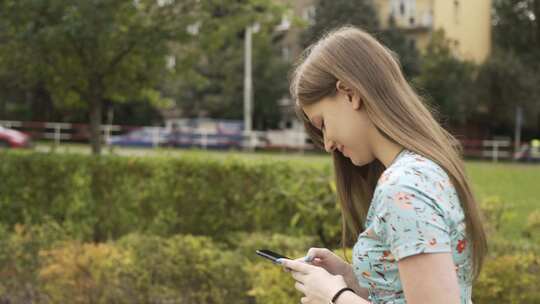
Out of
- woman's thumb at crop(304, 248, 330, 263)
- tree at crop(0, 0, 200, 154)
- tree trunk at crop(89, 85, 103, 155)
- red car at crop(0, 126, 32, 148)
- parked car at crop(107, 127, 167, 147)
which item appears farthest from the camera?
parked car at crop(107, 127, 167, 147)

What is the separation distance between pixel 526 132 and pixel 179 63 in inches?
1217

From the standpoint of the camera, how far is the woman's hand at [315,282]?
66.8 inches

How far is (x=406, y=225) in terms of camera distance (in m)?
1.50

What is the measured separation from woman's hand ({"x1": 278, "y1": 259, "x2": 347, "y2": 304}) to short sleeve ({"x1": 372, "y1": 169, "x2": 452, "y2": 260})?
21 cm

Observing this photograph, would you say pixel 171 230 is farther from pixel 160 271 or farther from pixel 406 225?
pixel 406 225

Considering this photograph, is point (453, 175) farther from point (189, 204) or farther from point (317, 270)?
point (189, 204)

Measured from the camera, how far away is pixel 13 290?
552cm

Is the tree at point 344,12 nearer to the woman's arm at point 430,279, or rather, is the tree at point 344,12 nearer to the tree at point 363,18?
the tree at point 363,18

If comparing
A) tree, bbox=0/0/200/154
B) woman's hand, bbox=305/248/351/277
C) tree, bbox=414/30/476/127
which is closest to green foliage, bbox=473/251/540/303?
woman's hand, bbox=305/248/351/277

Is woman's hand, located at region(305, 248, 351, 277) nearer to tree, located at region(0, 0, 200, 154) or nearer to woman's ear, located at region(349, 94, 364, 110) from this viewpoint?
woman's ear, located at region(349, 94, 364, 110)

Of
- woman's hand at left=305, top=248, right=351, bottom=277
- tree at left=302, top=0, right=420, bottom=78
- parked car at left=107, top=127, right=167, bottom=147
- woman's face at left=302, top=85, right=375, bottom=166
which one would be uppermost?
tree at left=302, top=0, right=420, bottom=78

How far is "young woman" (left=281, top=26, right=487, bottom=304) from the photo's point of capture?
4.92 feet

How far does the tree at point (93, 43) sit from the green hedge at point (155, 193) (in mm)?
1264

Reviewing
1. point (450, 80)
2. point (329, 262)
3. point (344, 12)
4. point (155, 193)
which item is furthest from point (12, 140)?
point (329, 262)
